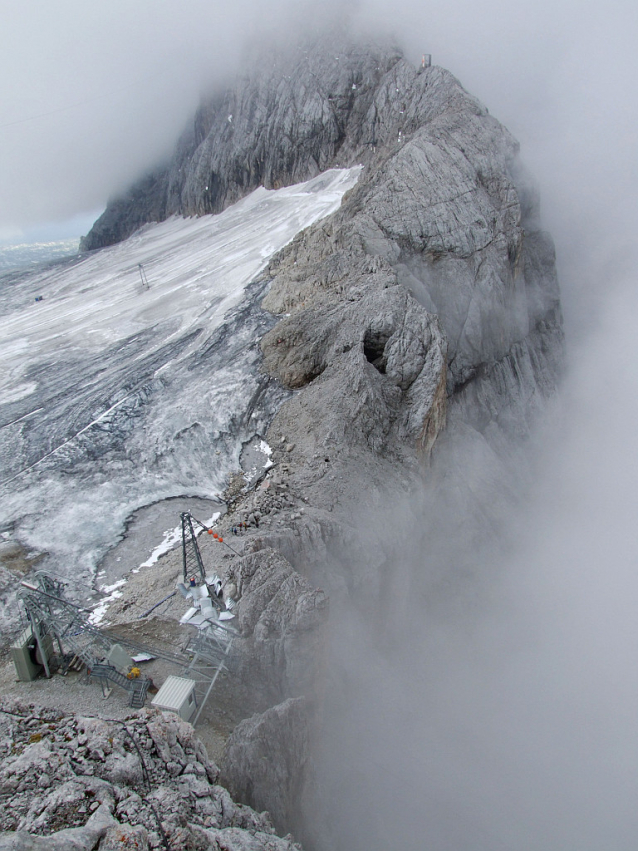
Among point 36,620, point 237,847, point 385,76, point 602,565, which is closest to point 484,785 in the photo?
point 237,847

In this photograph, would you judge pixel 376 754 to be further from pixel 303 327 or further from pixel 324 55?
pixel 324 55

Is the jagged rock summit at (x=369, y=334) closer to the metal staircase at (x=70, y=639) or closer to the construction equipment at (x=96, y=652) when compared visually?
the construction equipment at (x=96, y=652)

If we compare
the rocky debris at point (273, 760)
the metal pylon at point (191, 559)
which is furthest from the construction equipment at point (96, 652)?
the metal pylon at point (191, 559)

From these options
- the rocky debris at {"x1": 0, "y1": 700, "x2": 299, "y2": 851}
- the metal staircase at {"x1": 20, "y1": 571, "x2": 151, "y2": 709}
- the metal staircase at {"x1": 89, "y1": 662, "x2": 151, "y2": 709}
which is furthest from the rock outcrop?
the metal staircase at {"x1": 20, "y1": 571, "x2": 151, "y2": 709}

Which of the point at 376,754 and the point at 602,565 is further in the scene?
the point at 602,565

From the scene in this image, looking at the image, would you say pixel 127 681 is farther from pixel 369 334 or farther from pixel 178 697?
pixel 369 334

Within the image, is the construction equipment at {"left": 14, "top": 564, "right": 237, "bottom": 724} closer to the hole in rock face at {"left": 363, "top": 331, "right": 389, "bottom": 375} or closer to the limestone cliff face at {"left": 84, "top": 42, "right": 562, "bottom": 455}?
the limestone cliff face at {"left": 84, "top": 42, "right": 562, "bottom": 455}
